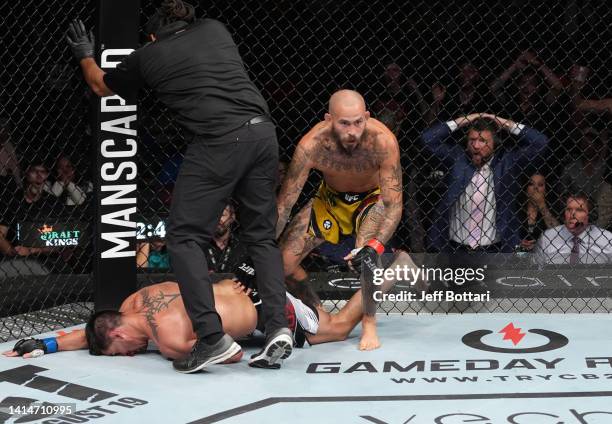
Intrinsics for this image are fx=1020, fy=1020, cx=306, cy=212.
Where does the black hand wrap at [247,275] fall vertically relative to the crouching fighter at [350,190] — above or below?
below

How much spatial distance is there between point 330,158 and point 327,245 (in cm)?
99

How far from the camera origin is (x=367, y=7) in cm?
496

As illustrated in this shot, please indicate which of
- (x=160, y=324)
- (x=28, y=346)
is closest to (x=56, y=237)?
(x=28, y=346)

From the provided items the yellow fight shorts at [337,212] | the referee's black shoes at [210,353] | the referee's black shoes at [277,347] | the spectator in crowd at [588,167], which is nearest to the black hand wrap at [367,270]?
the yellow fight shorts at [337,212]

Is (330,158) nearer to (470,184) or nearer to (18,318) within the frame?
(470,184)

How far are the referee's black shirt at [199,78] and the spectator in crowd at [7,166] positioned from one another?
1.52 metres

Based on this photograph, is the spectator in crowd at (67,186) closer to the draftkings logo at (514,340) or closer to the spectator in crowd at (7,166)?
the spectator in crowd at (7,166)

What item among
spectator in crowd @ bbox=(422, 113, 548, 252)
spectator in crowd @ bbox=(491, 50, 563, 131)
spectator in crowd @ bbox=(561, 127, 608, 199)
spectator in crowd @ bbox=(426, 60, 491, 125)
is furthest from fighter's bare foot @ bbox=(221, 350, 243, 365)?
spectator in crowd @ bbox=(561, 127, 608, 199)

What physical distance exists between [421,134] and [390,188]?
1038 mm

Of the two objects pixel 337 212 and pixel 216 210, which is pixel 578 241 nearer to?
pixel 337 212

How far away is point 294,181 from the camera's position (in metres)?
3.60

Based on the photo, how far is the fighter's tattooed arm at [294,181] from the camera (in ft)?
11.8

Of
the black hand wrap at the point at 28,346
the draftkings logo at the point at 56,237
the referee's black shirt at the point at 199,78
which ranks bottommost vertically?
the black hand wrap at the point at 28,346

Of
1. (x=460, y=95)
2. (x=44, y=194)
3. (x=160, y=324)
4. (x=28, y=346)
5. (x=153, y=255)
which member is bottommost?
(x=28, y=346)
